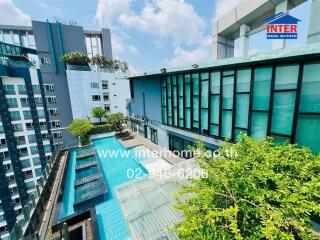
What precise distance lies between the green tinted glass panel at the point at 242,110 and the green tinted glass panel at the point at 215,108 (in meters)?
1.55

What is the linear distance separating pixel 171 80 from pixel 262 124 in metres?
9.39

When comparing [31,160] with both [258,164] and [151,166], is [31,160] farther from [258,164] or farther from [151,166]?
[258,164]

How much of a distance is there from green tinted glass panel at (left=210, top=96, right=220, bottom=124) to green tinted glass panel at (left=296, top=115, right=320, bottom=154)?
15.4ft

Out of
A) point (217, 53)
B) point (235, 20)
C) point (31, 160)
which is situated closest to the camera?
point (235, 20)

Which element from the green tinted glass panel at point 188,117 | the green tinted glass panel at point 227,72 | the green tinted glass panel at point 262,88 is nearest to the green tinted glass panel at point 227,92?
the green tinted glass panel at point 227,72

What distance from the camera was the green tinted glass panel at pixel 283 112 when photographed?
24.3 ft

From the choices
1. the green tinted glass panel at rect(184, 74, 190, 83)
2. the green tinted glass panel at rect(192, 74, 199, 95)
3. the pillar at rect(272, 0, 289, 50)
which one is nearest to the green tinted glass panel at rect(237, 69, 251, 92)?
the pillar at rect(272, 0, 289, 50)

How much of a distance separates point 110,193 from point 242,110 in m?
11.3

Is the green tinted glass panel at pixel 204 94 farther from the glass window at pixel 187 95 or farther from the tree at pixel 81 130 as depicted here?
the tree at pixel 81 130

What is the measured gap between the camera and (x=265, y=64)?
7.99m

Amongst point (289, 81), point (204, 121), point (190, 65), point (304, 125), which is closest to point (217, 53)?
point (190, 65)

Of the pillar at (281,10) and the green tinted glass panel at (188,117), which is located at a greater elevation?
the pillar at (281,10)

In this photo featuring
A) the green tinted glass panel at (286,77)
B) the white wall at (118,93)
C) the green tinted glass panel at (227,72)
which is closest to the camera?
the green tinted glass panel at (286,77)

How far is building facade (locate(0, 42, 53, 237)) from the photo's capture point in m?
24.6
